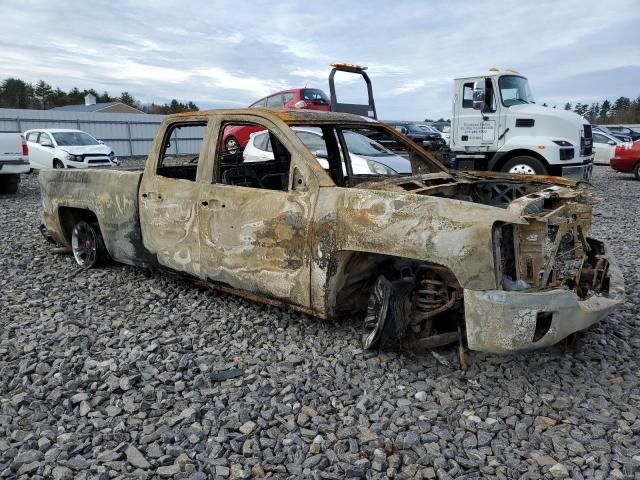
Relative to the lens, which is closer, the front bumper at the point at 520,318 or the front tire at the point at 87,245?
the front bumper at the point at 520,318

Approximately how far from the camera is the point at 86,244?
18.9 feet

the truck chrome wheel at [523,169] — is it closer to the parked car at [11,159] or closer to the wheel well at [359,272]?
the wheel well at [359,272]

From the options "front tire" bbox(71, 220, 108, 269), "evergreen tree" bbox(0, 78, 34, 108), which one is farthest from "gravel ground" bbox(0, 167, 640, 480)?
"evergreen tree" bbox(0, 78, 34, 108)

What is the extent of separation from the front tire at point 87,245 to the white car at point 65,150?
10.2m

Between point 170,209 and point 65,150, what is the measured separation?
12545 millimetres

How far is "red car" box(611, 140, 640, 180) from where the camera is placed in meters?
15.4

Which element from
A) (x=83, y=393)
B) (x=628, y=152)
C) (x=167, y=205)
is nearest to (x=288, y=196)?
(x=167, y=205)

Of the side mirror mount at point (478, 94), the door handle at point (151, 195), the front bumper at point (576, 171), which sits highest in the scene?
the side mirror mount at point (478, 94)

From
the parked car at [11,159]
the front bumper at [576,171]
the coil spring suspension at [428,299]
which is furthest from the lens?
the parked car at [11,159]

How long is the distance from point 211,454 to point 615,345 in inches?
113

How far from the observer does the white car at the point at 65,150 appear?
49.9 ft

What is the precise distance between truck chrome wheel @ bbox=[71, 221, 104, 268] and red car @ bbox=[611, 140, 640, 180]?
1519 cm

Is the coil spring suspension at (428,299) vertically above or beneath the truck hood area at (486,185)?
beneath

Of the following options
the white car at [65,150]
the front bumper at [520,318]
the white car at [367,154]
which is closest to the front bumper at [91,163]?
the white car at [65,150]
